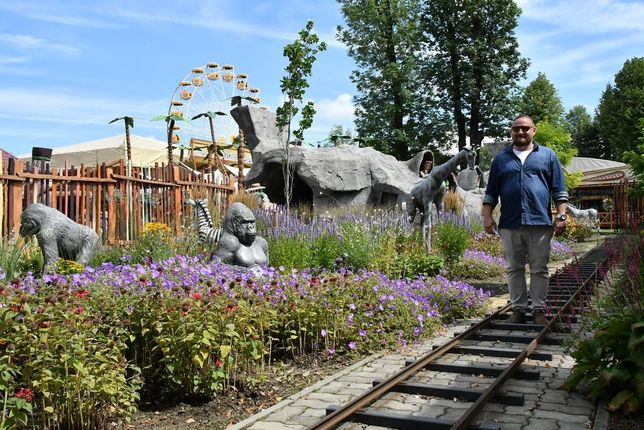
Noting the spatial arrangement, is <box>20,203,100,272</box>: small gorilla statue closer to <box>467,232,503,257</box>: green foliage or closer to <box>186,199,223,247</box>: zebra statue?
<box>186,199,223,247</box>: zebra statue

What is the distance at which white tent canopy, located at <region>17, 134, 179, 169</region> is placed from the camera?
27953mm

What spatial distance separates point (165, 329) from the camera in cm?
461

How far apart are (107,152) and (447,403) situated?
2666 cm

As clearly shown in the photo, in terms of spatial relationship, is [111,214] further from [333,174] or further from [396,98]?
[396,98]

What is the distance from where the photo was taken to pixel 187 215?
1302 cm

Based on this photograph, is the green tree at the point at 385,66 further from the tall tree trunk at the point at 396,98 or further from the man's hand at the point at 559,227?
the man's hand at the point at 559,227

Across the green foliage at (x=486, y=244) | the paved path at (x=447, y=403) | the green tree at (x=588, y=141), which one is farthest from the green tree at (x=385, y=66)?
the green tree at (x=588, y=141)

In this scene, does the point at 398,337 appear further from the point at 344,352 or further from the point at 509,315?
the point at 509,315

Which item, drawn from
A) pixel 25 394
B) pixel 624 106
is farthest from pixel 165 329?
pixel 624 106

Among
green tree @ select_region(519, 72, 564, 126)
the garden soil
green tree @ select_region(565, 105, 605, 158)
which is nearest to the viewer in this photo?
the garden soil

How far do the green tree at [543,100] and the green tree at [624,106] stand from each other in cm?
377

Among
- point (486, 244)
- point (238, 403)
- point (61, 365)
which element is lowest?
point (238, 403)

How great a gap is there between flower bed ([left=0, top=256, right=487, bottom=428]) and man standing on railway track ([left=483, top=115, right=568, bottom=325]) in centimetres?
136

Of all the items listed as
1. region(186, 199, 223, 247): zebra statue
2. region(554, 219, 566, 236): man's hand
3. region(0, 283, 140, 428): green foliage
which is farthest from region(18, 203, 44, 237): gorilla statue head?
region(554, 219, 566, 236): man's hand
